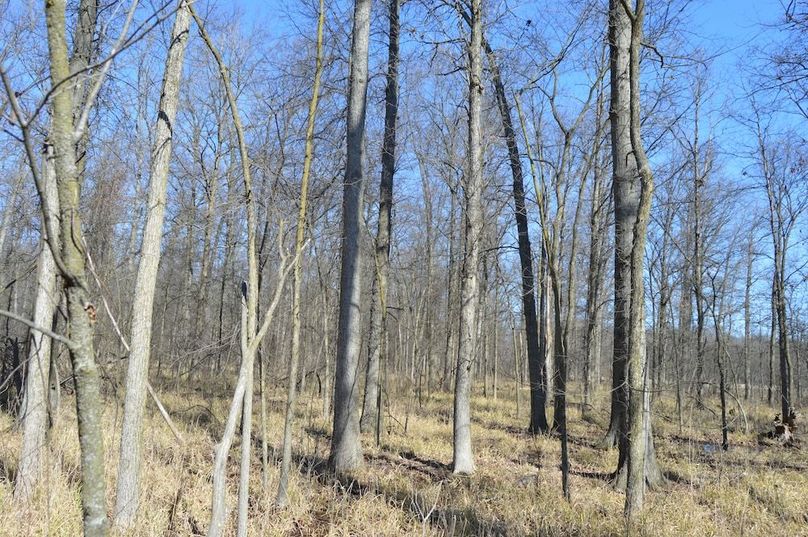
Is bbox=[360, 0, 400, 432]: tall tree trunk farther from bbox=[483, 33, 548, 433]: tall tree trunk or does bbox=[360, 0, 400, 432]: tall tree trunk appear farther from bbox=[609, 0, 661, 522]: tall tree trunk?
bbox=[609, 0, 661, 522]: tall tree trunk

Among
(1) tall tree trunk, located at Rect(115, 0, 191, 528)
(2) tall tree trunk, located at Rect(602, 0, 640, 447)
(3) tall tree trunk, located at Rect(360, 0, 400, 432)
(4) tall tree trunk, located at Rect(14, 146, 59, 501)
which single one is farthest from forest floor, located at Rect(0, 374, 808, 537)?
(2) tall tree trunk, located at Rect(602, 0, 640, 447)

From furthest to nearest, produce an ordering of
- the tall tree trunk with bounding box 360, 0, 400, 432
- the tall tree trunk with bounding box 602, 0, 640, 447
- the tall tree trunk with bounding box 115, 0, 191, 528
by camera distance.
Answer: the tall tree trunk with bounding box 360, 0, 400, 432 → the tall tree trunk with bounding box 602, 0, 640, 447 → the tall tree trunk with bounding box 115, 0, 191, 528

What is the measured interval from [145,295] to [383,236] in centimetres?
613

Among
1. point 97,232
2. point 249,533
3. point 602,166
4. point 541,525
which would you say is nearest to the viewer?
point 249,533

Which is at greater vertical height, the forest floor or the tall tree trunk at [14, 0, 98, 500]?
the tall tree trunk at [14, 0, 98, 500]

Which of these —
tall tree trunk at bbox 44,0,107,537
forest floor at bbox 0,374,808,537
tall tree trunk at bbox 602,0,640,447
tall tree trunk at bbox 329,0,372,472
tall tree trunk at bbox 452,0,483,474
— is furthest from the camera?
tall tree trunk at bbox 452,0,483,474

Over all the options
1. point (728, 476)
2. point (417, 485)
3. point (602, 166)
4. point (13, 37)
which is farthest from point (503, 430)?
point (13, 37)

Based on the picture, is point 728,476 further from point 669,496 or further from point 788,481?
point 669,496

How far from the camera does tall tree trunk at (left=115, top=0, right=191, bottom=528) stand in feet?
14.0

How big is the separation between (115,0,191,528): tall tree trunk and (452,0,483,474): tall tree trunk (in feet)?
13.6

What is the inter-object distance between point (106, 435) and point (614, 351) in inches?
268

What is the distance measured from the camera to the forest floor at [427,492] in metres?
4.52

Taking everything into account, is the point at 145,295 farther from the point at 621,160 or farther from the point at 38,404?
the point at 621,160

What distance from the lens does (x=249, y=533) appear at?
424 cm
